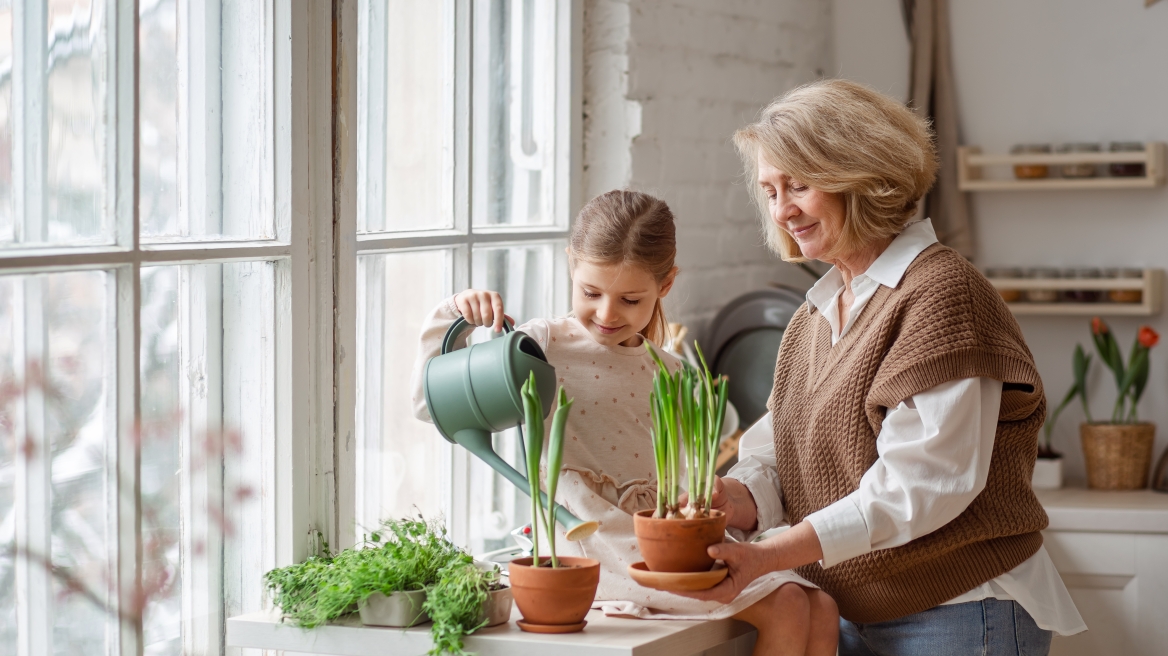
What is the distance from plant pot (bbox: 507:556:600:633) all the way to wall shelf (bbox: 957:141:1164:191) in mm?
2158

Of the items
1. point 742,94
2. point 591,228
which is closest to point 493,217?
point 591,228

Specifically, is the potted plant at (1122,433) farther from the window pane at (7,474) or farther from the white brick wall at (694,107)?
the window pane at (7,474)

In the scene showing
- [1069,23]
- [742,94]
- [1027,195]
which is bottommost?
[1027,195]

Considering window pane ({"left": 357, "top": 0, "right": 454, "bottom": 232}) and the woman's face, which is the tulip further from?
window pane ({"left": 357, "top": 0, "right": 454, "bottom": 232})

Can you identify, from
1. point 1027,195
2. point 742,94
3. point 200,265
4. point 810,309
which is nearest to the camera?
point 200,265

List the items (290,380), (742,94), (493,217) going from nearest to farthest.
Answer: (290,380) < (493,217) < (742,94)

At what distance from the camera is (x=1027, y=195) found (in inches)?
130

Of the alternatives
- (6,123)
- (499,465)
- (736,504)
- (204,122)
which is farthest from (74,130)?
(736,504)

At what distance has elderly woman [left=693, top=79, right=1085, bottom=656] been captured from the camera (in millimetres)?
1495

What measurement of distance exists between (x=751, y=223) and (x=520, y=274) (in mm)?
948

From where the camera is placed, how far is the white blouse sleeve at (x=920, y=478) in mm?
1483

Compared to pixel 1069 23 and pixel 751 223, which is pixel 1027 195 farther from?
pixel 751 223

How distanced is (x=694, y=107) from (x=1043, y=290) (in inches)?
43.5

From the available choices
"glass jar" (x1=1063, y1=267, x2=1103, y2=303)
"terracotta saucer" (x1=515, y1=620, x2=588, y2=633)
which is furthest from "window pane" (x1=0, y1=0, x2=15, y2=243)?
"glass jar" (x1=1063, y1=267, x2=1103, y2=303)
